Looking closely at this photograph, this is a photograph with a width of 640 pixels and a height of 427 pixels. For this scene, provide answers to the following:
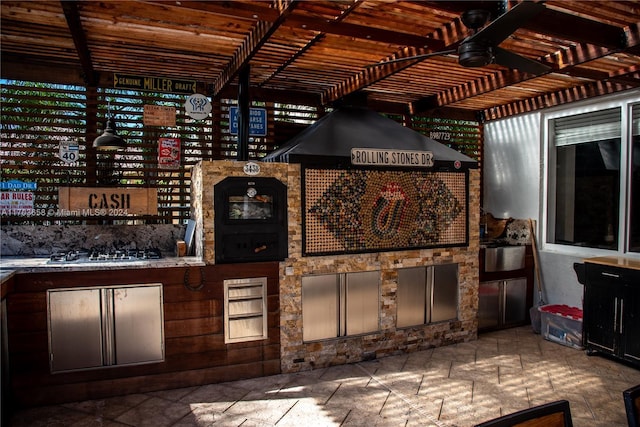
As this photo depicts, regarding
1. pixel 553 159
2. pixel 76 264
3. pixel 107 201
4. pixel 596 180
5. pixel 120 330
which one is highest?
pixel 553 159

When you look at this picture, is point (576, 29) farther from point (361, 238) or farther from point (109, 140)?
point (109, 140)

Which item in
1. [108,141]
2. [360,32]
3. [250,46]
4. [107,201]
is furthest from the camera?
[107,201]

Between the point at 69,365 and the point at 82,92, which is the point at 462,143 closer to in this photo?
the point at 82,92

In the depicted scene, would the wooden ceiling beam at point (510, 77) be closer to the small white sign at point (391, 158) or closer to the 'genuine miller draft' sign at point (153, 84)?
the small white sign at point (391, 158)

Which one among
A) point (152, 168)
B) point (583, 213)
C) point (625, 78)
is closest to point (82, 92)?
point (152, 168)

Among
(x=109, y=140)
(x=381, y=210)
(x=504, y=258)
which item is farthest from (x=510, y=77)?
(x=109, y=140)

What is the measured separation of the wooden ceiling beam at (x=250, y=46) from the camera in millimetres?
3484

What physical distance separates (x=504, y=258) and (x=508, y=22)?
166 inches

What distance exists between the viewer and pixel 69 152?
17.3 ft

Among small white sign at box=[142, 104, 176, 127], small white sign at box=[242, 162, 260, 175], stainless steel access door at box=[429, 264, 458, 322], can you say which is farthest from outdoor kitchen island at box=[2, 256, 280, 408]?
stainless steel access door at box=[429, 264, 458, 322]

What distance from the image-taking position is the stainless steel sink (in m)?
6.28

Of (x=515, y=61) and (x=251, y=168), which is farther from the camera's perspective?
(x=251, y=168)

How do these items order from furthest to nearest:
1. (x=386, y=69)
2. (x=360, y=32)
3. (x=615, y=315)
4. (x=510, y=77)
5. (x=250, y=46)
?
(x=510, y=77) → (x=615, y=315) → (x=386, y=69) → (x=250, y=46) → (x=360, y=32)

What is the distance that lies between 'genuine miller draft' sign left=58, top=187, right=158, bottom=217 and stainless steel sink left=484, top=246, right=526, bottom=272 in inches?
178
